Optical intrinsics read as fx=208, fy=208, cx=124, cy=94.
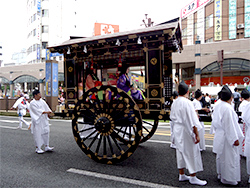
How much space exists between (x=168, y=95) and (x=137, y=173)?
2.47 metres

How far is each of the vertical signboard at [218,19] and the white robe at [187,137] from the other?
20137mm

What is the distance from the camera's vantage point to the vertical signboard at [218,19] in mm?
20891

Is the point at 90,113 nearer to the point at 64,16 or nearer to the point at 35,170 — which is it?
the point at 35,170

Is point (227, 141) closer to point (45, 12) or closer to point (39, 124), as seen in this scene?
point (39, 124)

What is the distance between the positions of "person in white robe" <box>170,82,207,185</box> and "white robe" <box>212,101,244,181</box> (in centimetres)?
36

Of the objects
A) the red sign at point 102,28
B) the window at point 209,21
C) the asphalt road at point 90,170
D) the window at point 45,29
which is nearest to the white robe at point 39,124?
the asphalt road at point 90,170

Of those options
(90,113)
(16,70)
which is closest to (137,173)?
(90,113)

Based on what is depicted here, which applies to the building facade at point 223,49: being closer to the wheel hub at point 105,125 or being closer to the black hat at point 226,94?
the black hat at point 226,94

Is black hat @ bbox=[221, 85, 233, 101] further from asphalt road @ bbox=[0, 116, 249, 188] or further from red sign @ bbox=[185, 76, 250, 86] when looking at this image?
red sign @ bbox=[185, 76, 250, 86]

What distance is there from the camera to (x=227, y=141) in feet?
11.5

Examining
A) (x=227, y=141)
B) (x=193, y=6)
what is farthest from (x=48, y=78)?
(x=227, y=141)

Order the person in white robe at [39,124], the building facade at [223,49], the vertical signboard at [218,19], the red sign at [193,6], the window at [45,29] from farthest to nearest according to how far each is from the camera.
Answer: the window at [45,29] < the vertical signboard at [218,19] < the building facade at [223,49] < the red sign at [193,6] < the person in white robe at [39,124]

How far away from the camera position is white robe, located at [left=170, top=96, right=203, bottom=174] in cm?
348

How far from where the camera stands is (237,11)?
21547mm
